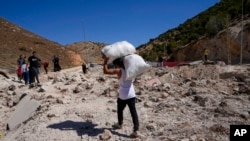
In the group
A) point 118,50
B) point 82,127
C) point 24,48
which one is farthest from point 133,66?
point 24,48

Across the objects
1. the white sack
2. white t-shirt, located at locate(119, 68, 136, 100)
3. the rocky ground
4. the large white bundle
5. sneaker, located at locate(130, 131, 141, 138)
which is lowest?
sneaker, located at locate(130, 131, 141, 138)

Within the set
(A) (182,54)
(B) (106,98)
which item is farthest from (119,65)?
(A) (182,54)

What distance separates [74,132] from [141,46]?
71949mm

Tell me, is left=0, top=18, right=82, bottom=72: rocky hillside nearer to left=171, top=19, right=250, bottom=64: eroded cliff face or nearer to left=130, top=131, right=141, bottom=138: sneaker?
left=171, top=19, right=250, bottom=64: eroded cliff face

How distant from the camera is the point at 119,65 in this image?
5887mm

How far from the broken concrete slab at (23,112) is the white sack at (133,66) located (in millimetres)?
2950

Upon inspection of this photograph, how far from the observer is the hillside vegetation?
140ft

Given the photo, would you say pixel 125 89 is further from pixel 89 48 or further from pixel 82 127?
pixel 89 48

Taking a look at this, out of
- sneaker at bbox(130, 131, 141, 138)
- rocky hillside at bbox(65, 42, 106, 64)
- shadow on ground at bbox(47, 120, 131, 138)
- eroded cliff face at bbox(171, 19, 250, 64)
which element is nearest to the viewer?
sneaker at bbox(130, 131, 141, 138)

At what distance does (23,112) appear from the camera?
27.2ft

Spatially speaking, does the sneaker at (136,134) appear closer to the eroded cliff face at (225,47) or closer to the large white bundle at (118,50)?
the large white bundle at (118,50)

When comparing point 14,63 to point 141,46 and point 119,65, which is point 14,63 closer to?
point 119,65

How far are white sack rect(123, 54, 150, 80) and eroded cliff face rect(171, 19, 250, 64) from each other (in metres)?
28.2

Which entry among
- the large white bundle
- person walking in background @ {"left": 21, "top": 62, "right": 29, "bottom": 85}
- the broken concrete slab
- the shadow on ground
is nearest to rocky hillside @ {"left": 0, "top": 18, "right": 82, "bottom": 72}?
person walking in background @ {"left": 21, "top": 62, "right": 29, "bottom": 85}
